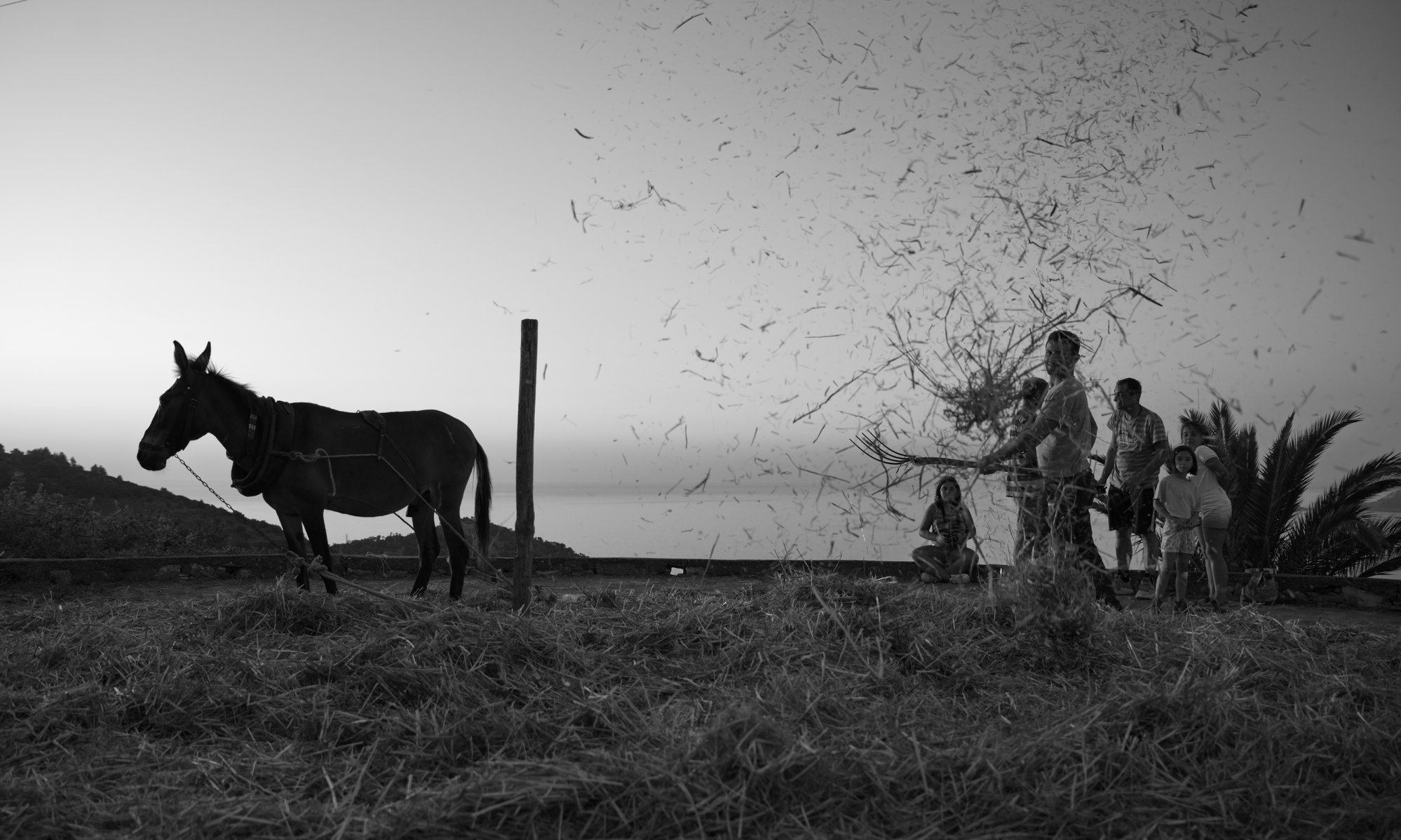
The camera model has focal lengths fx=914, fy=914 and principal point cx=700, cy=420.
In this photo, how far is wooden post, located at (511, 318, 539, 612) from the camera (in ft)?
16.7

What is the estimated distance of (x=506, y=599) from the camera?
5.30 meters

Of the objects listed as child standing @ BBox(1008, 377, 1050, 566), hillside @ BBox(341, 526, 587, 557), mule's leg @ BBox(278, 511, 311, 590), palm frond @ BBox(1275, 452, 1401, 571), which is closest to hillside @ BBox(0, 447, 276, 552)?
hillside @ BBox(341, 526, 587, 557)

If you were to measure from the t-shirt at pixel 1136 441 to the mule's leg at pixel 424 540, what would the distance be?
4.98 meters

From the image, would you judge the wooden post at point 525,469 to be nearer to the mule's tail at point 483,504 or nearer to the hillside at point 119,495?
the mule's tail at point 483,504

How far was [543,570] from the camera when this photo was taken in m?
8.55

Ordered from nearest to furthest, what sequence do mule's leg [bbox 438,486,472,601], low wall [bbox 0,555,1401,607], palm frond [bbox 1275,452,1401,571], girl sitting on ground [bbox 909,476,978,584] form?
mule's leg [bbox 438,486,472,601] → low wall [bbox 0,555,1401,607] → girl sitting on ground [bbox 909,476,978,584] → palm frond [bbox 1275,452,1401,571]

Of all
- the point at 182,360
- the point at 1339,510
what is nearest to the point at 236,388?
the point at 182,360

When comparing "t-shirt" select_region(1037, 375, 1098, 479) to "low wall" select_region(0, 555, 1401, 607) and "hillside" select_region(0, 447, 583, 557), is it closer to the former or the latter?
"low wall" select_region(0, 555, 1401, 607)

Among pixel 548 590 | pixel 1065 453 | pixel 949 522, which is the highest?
pixel 1065 453

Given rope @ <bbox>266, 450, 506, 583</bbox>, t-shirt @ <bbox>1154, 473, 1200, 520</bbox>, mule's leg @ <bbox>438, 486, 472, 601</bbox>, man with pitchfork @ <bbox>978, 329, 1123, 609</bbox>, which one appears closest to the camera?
man with pitchfork @ <bbox>978, 329, 1123, 609</bbox>

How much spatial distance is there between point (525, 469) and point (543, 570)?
12.0ft

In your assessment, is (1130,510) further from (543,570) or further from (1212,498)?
(543,570)

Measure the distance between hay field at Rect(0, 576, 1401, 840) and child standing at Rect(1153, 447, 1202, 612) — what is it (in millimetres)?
749

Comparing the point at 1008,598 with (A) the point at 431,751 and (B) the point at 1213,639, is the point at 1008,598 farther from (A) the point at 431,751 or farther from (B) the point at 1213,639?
(A) the point at 431,751
